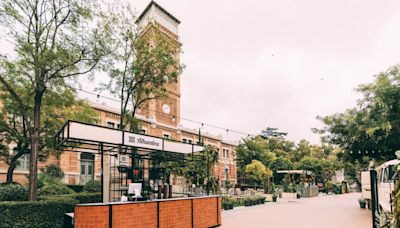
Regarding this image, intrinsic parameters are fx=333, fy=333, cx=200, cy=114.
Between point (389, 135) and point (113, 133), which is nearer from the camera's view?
point (113, 133)

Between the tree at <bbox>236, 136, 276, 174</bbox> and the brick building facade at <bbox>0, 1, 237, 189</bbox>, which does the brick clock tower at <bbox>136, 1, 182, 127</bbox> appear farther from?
the tree at <bbox>236, 136, 276, 174</bbox>

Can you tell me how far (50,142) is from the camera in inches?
588

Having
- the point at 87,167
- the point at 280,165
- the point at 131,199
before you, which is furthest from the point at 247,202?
the point at 280,165

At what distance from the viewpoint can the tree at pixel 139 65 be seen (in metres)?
15.6

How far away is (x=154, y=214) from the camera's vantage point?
902 cm

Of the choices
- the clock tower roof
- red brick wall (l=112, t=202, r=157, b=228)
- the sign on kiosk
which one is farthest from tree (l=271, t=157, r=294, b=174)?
red brick wall (l=112, t=202, r=157, b=228)

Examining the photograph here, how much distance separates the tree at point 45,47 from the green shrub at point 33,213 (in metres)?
0.88

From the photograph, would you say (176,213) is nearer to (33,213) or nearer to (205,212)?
(205,212)

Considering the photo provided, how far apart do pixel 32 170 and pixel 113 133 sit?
10.2 feet

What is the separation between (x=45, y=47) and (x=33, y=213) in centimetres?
548

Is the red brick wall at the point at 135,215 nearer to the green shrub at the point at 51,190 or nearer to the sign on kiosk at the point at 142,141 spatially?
the sign on kiosk at the point at 142,141

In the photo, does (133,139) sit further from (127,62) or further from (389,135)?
(389,135)

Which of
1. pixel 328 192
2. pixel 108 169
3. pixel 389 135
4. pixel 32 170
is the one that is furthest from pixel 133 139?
pixel 328 192

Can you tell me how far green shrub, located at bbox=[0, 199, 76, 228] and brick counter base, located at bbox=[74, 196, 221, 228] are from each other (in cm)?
300
